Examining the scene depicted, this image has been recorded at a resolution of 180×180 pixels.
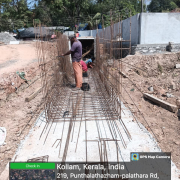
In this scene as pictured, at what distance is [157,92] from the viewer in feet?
15.8

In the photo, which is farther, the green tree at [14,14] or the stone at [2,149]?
the green tree at [14,14]

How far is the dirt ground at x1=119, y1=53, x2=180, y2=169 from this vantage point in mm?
2823

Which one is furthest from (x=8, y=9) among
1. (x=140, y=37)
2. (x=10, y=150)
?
(x=10, y=150)

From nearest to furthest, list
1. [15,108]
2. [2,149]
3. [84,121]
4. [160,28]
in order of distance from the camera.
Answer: [2,149]
[84,121]
[15,108]
[160,28]

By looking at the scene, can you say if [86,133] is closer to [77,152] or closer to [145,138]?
[77,152]

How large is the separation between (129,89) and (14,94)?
328cm

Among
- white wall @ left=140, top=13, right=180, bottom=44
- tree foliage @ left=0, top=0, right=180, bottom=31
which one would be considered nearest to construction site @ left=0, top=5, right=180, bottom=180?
white wall @ left=140, top=13, right=180, bottom=44

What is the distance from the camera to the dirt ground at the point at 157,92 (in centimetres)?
282

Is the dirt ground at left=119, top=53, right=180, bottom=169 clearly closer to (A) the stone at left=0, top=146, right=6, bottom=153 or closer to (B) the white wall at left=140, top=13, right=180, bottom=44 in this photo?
(B) the white wall at left=140, top=13, right=180, bottom=44

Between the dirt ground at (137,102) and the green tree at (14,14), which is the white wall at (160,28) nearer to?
the dirt ground at (137,102)

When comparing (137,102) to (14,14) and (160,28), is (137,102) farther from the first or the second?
(14,14)

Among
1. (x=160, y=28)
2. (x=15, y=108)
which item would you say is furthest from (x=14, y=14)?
(x=15, y=108)

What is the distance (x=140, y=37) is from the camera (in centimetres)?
796

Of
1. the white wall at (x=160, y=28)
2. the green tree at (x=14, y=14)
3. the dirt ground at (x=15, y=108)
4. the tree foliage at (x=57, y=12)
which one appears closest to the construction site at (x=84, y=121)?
the dirt ground at (x=15, y=108)
